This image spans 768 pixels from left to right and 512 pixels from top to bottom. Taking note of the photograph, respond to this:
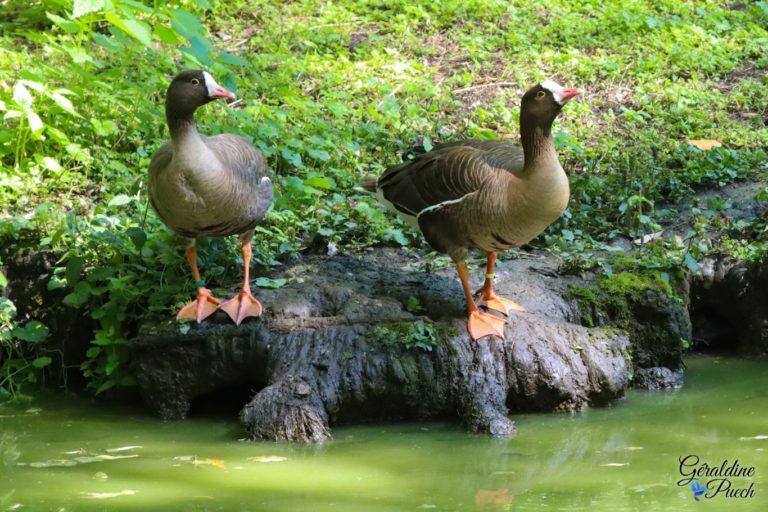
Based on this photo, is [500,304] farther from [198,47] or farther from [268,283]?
[198,47]

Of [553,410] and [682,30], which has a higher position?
[682,30]

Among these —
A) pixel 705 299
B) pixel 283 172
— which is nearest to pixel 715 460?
pixel 705 299

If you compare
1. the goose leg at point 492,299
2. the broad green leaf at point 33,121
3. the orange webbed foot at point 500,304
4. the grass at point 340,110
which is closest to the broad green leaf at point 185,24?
the grass at point 340,110

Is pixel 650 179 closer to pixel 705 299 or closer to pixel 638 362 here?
pixel 705 299

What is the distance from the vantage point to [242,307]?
657cm

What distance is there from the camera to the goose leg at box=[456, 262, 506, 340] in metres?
6.47

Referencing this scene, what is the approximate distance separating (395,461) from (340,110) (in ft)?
16.9

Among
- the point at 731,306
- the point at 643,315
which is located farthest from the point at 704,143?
the point at 643,315

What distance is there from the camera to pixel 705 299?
25.9ft

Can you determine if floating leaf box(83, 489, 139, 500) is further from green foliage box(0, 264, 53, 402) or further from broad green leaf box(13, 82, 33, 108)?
broad green leaf box(13, 82, 33, 108)

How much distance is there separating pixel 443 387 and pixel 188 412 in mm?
1683

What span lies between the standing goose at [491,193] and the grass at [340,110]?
1.09 metres

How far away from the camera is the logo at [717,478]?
16.0 feet

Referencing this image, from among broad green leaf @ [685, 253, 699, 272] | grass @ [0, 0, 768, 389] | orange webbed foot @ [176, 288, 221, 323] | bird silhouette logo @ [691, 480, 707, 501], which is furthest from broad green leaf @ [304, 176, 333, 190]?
bird silhouette logo @ [691, 480, 707, 501]
